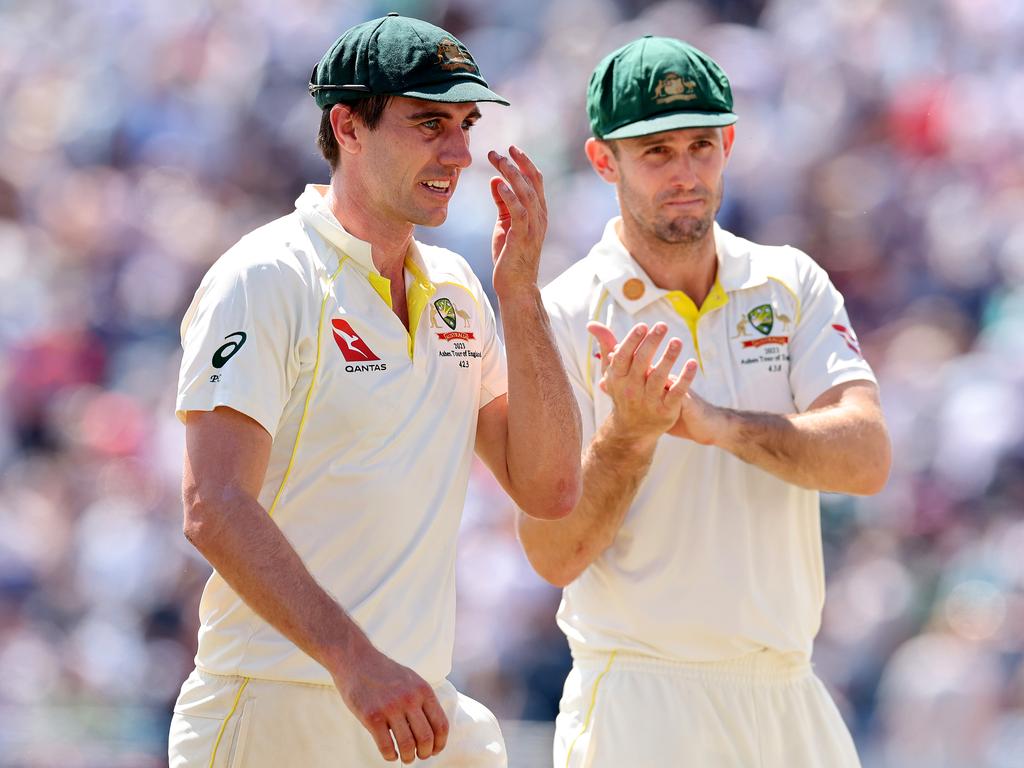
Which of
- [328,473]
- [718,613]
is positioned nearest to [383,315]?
[328,473]

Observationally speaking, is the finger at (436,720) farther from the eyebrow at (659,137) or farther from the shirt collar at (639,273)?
the eyebrow at (659,137)

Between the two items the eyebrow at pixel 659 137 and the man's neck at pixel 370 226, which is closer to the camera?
the man's neck at pixel 370 226

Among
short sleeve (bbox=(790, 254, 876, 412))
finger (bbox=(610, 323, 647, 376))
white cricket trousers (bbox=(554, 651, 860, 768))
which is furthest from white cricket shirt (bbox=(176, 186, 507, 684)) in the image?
short sleeve (bbox=(790, 254, 876, 412))

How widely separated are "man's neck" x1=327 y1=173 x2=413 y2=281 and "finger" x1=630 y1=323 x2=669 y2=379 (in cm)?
61

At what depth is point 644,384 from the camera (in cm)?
366

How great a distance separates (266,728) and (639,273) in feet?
5.20

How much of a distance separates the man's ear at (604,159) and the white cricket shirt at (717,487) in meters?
0.19

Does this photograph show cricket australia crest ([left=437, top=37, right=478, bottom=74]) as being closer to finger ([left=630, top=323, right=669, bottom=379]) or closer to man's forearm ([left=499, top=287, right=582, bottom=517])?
Result: man's forearm ([left=499, top=287, right=582, bottom=517])

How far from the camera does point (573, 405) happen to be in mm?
3426

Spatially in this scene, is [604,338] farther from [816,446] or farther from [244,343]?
[244,343]

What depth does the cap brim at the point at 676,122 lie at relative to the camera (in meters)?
4.00

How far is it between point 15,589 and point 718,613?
18.0 feet

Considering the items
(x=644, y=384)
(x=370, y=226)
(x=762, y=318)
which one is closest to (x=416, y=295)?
(x=370, y=226)

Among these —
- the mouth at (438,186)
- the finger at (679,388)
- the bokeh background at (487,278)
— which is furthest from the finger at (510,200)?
the bokeh background at (487,278)
